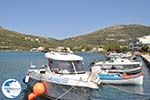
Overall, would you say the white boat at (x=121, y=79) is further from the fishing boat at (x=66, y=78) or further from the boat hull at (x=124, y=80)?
the fishing boat at (x=66, y=78)

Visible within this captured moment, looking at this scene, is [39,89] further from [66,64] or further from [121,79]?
[121,79]

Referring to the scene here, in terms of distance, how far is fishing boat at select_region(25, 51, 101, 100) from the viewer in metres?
22.5

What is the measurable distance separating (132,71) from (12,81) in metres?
26.8

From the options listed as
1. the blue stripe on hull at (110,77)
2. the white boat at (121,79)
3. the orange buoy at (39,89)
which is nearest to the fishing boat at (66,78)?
→ the orange buoy at (39,89)

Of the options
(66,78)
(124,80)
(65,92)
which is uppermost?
(66,78)

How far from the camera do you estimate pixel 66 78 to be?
22.9 meters

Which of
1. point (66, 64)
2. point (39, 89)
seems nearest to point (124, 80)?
point (66, 64)

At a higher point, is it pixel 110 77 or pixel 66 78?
pixel 66 78

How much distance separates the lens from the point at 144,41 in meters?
199

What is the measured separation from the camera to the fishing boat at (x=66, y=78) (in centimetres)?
2253

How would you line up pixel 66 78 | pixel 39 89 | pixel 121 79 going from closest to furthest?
pixel 66 78 < pixel 39 89 < pixel 121 79

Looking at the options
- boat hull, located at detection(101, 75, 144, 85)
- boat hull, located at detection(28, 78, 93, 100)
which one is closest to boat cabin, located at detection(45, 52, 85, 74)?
boat hull, located at detection(28, 78, 93, 100)

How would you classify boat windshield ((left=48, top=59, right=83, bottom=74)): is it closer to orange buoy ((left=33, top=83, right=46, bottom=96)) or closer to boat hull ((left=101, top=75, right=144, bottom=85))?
orange buoy ((left=33, top=83, right=46, bottom=96))

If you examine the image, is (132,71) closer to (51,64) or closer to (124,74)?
(124,74)
